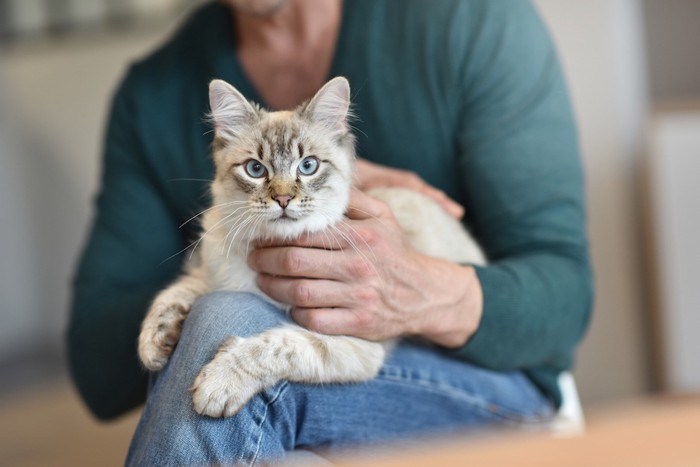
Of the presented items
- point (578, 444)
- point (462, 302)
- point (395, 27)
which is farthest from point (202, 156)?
point (578, 444)

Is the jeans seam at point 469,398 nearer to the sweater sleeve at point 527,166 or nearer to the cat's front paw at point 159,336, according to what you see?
the sweater sleeve at point 527,166

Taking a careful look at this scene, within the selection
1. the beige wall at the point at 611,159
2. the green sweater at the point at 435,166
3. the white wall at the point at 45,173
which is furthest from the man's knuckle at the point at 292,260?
the white wall at the point at 45,173

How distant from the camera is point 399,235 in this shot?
1.25 m

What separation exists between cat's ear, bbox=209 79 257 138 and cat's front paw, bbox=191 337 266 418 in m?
0.35

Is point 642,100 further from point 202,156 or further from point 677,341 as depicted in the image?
point 202,156

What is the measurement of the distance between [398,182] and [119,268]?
2.04 ft

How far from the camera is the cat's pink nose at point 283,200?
1114mm

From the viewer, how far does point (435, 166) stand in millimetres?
1543

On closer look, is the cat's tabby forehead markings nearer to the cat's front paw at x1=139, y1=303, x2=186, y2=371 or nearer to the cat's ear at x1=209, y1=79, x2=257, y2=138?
the cat's ear at x1=209, y1=79, x2=257, y2=138

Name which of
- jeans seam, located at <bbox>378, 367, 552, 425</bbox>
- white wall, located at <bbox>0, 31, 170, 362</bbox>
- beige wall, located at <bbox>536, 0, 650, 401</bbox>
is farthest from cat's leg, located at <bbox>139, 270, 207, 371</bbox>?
white wall, located at <bbox>0, 31, 170, 362</bbox>

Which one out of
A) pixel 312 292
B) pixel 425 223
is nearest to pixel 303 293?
pixel 312 292

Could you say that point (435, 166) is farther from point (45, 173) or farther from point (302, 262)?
point (45, 173)

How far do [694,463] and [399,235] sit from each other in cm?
81

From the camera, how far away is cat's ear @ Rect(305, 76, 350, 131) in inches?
44.4
